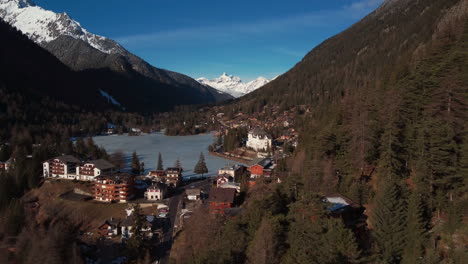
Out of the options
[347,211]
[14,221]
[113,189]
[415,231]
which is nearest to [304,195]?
[347,211]

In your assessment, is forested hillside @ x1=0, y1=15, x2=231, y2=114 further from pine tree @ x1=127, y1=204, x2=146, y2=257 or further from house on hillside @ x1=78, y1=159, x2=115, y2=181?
pine tree @ x1=127, y1=204, x2=146, y2=257

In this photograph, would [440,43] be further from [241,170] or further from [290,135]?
[290,135]

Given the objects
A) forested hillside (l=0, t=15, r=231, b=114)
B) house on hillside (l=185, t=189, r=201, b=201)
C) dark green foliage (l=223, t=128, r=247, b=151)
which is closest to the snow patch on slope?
forested hillside (l=0, t=15, r=231, b=114)

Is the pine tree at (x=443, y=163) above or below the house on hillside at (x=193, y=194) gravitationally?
above

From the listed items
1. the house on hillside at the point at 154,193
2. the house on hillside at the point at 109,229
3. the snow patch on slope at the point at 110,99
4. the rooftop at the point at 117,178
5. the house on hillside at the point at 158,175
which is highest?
the snow patch on slope at the point at 110,99

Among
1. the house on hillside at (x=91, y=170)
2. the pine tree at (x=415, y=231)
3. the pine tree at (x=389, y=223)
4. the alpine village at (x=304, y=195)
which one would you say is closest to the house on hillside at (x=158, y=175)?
the alpine village at (x=304, y=195)

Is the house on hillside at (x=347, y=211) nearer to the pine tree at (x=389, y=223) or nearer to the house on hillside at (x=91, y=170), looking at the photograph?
the pine tree at (x=389, y=223)

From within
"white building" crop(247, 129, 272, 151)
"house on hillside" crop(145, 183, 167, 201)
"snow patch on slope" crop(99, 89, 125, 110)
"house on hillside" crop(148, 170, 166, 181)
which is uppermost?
"snow patch on slope" crop(99, 89, 125, 110)
